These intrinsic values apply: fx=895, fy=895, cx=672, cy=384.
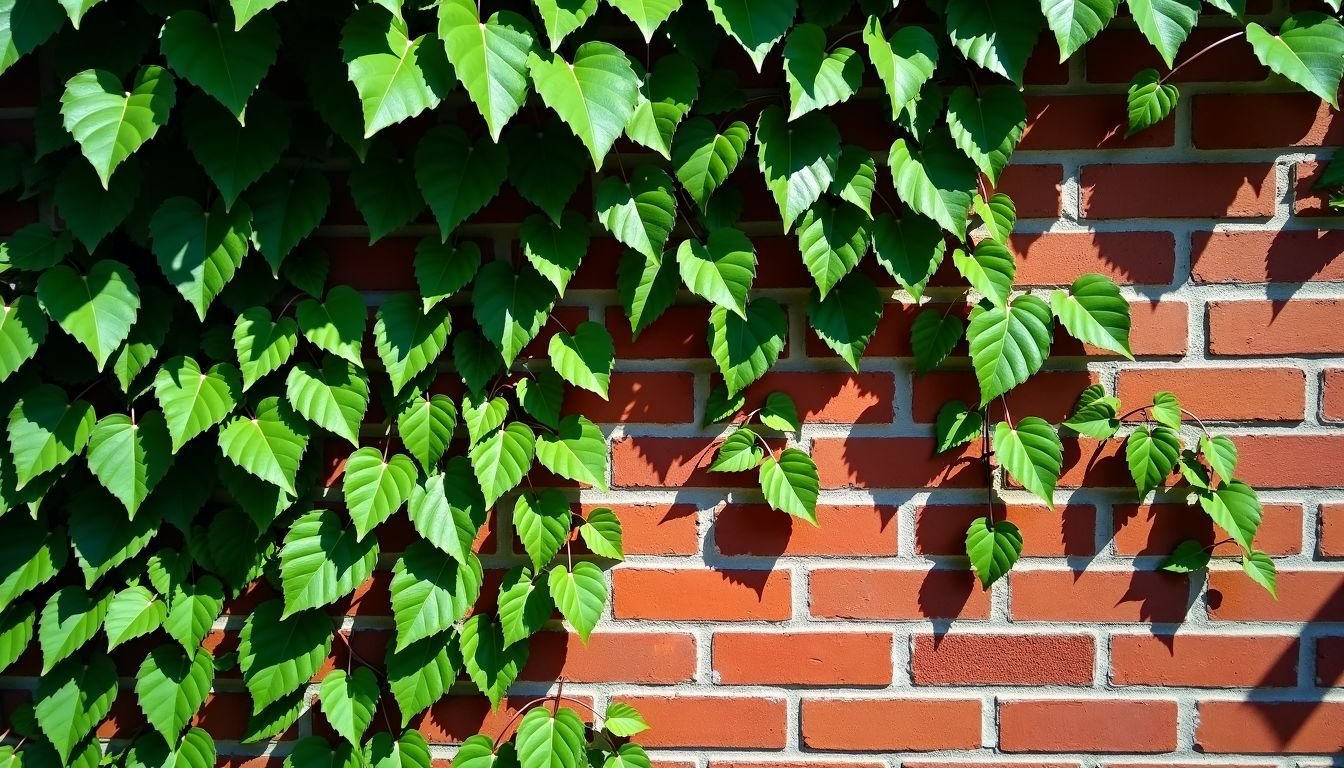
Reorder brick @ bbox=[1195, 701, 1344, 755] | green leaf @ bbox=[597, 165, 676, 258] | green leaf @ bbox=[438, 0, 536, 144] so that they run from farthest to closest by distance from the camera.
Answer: brick @ bbox=[1195, 701, 1344, 755] < green leaf @ bbox=[597, 165, 676, 258] < green leaf @ bbox=[438, 0, 536, 144]

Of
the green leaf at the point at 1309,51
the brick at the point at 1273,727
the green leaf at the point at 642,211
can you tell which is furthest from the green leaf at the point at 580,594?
the green leaf at the point at 1309,51

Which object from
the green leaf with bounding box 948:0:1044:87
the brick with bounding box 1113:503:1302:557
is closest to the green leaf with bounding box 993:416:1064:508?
the brick with bounding box 1113:503:1302:557

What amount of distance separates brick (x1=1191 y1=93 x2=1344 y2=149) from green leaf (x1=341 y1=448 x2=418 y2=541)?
3.83ft

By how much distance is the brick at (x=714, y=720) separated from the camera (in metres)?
1.31

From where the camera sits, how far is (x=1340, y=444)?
48.5 inches

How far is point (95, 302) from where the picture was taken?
3.88ft

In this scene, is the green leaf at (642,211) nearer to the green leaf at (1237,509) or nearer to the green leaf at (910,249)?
the green leaf at (910,249)

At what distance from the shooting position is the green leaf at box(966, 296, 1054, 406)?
119 cm

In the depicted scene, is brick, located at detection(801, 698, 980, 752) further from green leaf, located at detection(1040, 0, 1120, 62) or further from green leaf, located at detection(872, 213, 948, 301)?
green leaf, located at detection(1040, 0, 1120, 62)

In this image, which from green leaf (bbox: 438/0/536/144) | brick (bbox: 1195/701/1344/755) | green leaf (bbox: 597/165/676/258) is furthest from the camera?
brick (bbox: 1195/701/1344/755)

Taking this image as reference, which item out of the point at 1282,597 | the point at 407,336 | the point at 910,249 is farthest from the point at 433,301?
the point at 1282,597

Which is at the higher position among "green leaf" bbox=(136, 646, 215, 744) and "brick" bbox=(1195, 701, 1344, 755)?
"green leaf" bbox=(136, 646, 215, 744)

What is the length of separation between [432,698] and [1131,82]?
50.5 inches

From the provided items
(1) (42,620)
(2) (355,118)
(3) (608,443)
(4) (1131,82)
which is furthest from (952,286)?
(1) (42,620)
